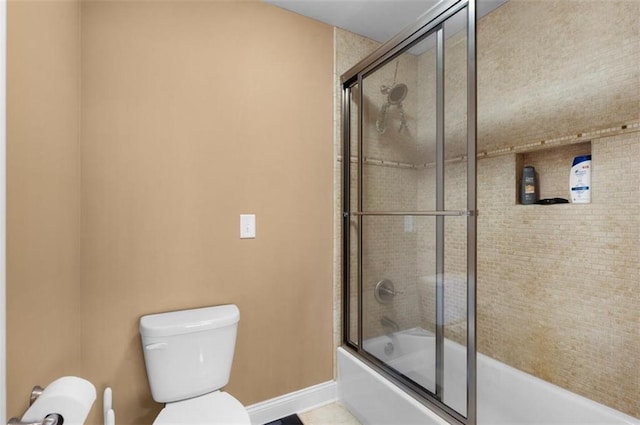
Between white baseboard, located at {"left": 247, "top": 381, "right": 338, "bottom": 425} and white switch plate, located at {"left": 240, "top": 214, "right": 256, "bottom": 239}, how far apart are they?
0.96 meters

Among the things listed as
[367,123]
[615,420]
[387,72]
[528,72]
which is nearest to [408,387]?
[615,420]

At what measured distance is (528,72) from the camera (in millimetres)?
1701

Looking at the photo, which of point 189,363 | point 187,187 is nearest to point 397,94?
point 187,187

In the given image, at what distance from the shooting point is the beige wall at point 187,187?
1.32m

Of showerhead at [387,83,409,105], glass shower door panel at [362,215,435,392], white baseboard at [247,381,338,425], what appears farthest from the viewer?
white baseboard at [247,381,338,425]

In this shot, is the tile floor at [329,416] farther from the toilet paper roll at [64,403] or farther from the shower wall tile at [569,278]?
the toilet paper roll at [64,403]

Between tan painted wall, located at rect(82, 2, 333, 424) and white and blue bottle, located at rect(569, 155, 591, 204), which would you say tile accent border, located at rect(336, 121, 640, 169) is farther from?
tan painted wall, located at rect(82, 2, 333, 424)

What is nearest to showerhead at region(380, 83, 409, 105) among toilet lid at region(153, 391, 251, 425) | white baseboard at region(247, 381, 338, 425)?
toilet lid at region(153, 391, 251, 425)

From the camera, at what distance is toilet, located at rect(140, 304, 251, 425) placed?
52.2 inches

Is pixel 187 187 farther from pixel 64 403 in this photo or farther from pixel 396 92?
pixel 396 92

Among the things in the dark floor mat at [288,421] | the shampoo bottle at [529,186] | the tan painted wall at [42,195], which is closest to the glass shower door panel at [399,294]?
the dark floor mat at [288,421]

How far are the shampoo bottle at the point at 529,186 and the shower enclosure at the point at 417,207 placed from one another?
27.1 inches

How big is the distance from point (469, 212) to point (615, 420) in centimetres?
107

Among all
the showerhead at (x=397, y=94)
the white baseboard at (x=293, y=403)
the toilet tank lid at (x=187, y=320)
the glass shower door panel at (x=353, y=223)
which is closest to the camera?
the toilet tank lid at (x=187, y=320)
